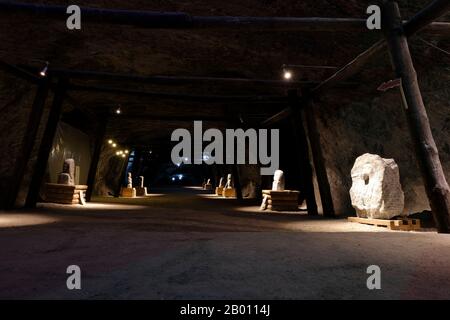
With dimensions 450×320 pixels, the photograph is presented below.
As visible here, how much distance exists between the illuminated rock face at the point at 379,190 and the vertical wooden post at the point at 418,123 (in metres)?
1.43

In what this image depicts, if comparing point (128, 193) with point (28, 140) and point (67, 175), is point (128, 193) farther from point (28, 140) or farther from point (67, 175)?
point (28, 140)

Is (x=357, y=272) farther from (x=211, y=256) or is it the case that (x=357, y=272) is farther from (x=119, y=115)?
(x=119, y=115)

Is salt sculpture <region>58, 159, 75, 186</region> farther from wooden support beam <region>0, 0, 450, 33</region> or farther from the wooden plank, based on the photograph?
wooden support beam <region>0, 0, 450, 33</region>

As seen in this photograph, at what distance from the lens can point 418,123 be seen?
5773 millimetres

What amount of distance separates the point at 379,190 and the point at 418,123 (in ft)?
6.20

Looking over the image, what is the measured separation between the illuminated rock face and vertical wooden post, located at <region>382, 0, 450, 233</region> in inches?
56.4

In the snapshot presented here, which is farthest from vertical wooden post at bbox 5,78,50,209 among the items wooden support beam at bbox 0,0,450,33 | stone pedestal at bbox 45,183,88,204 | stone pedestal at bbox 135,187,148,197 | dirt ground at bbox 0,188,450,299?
stone pedestal at bbox 135,187,148,197

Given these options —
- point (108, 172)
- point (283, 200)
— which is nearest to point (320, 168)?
point (283, 200)

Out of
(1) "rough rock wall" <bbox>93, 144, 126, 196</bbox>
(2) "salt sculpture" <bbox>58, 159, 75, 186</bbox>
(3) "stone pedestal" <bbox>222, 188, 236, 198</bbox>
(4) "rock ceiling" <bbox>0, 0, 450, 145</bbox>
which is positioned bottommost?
(2) "salt sculpture" <bbox>58, 159, 75, 186</bbox>

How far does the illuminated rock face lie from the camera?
23.2ft
